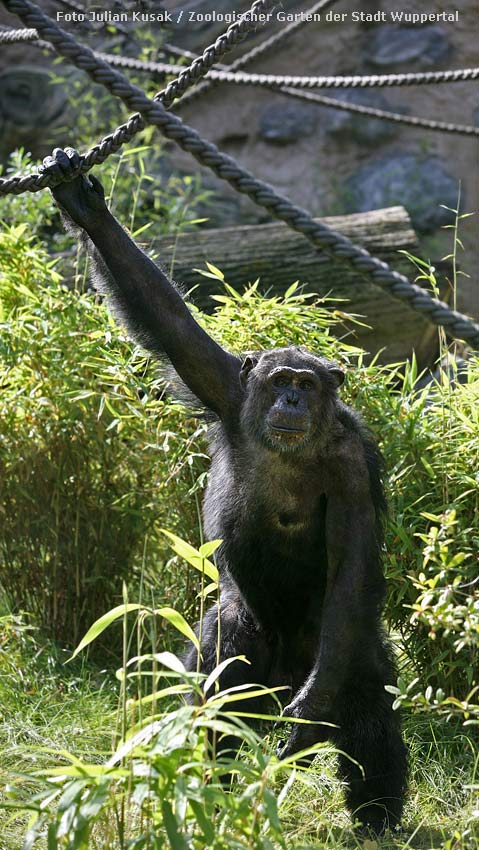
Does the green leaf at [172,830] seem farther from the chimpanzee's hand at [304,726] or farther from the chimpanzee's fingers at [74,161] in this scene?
the chimpanzee's fingers at [74,161]

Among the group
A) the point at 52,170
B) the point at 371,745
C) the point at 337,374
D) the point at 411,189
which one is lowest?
the point at 411,189

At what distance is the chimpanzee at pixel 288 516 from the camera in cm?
Answer: 412

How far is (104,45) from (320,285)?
6781 mm

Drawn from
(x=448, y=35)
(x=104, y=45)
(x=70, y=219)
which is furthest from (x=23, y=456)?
(x=448, y=35)

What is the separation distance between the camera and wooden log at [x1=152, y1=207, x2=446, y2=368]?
7781 mm

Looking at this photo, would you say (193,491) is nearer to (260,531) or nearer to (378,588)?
(260,531)

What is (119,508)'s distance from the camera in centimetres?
573

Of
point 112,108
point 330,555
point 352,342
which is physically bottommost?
point 352,342

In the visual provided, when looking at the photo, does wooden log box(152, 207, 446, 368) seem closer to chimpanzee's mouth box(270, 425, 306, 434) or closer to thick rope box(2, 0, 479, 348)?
thick rope box(2, 0, 479, 348)

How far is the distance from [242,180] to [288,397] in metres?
1.32

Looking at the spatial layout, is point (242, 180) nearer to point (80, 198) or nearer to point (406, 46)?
point (80, 198)

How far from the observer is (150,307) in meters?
4.49

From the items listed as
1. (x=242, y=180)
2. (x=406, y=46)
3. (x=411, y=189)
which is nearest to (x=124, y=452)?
(x=242, y=180)

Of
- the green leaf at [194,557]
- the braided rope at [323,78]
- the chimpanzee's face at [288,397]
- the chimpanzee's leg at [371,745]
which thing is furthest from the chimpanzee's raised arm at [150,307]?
the braided rope at [323,78]
